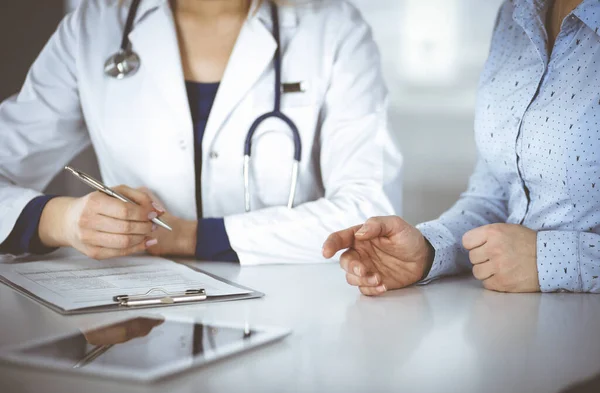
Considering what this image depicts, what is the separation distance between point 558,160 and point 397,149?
47 centimetres

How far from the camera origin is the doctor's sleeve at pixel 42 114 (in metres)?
1.45

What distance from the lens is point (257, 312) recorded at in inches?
34.8

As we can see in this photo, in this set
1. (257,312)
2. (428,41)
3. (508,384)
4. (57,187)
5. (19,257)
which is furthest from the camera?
(428,41)

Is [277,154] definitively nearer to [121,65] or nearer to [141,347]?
[121,65]

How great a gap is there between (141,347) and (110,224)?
0.46m

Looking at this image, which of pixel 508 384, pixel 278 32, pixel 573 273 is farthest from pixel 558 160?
pixel 278 32

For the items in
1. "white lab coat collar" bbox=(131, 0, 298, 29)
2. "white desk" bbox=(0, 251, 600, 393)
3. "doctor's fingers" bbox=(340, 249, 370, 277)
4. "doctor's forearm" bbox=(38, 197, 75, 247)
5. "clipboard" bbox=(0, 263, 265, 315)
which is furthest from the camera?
"white lab coat collar" bbox=(131, 0, 298, 29)

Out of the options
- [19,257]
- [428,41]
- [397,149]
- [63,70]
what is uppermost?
[428,41]

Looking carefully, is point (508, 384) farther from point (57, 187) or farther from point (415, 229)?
point (57, 187)

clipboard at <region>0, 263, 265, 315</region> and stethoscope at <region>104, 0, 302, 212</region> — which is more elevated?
stethoscope at <region>104, 0, 302, 212</region>

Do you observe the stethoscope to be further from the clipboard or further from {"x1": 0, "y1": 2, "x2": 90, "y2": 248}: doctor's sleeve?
the clipboard

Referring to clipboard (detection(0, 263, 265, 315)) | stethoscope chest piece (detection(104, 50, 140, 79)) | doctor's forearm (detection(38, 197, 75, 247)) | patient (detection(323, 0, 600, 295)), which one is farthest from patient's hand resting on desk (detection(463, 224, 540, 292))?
stethoscope chest piece (detection(104, 50, 140, 79))

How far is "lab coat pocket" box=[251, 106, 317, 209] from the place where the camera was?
143 centimetres

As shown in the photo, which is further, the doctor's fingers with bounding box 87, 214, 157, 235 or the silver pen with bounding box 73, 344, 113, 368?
the doctor's fingers with bounding box 87, 214, 157, 235
